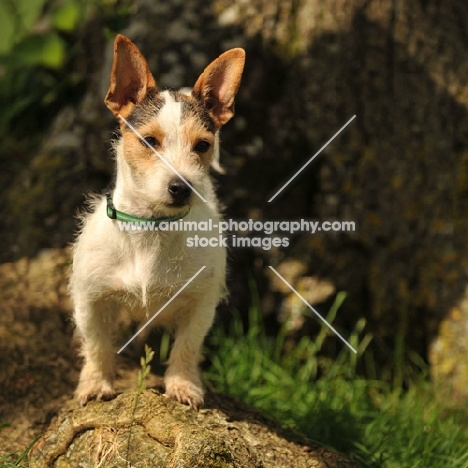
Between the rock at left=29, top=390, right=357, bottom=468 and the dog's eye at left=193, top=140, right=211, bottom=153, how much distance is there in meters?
1.44

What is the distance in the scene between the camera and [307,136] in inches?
A: 226

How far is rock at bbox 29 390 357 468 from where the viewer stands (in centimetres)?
367

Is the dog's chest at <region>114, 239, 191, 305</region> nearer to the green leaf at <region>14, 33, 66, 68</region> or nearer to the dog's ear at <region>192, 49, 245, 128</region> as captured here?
the dog's ear at <region>192, 49, 245, 128</region>

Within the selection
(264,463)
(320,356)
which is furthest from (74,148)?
(264,463)

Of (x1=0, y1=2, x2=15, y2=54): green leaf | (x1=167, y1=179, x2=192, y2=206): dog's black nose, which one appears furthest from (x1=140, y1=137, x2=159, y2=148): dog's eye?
(x1=0, y1=2, x2=15, y2=54): green leaf

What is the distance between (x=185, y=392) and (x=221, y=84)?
5.83ft

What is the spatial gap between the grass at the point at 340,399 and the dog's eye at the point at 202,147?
1940 millimetres

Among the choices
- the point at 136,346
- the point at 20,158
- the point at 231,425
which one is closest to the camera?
the point at 231,425

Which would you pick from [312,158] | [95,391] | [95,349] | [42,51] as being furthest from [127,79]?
[42,51]

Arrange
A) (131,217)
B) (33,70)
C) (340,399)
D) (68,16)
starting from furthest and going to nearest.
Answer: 1. (33,70)
2. (68,16)
3. (340,399)
4. (131,217)

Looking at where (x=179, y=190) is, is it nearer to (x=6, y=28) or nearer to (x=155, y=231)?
(x=155, y=231)

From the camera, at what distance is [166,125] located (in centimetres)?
362

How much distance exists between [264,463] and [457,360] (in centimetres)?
263

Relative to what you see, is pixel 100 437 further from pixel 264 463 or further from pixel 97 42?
pixel 97 42
